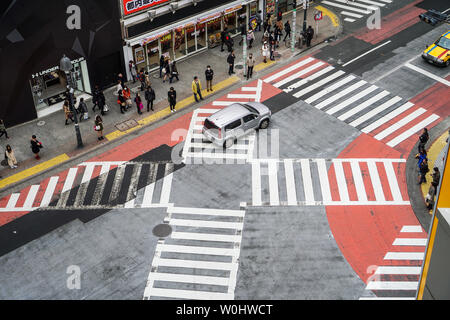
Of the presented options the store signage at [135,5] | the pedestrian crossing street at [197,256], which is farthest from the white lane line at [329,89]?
the store signage at [135,5]

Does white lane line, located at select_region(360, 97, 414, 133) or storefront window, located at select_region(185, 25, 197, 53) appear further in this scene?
storefront window, located at select_region(185, 25, 197, 53)

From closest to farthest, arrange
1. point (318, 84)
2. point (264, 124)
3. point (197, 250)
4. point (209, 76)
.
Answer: point (197, 250)
point (264, 124)
point (209, 76)
point (318, 84)

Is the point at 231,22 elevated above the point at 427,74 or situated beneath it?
elevated above

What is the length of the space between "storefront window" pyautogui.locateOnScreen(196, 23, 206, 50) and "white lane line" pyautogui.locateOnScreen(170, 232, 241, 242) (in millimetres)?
19853

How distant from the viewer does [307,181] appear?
27.9 meters

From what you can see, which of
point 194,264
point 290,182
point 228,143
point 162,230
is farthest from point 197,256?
point 228,143

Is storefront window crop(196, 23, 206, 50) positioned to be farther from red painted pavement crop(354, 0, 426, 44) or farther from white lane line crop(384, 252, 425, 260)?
white lane line crop(384, 252, 425, 260)

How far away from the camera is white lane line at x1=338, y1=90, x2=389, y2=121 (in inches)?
1307

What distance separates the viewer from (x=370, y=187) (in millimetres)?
27500

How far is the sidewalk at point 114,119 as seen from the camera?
29.8 metres

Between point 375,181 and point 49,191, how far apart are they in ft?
58.9

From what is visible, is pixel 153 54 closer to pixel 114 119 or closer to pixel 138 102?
pixel 138 102

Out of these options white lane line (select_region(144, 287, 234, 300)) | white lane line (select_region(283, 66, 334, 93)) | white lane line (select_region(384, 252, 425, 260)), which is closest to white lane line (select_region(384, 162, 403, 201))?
white lane line (select_region(384, 252, 425, 260))

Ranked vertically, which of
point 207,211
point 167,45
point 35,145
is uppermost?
point 167,45
